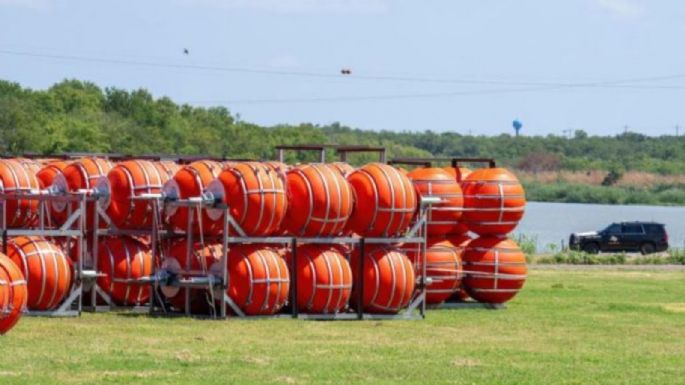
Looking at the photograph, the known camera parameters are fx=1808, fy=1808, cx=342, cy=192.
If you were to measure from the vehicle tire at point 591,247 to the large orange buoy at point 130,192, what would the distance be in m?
41.4

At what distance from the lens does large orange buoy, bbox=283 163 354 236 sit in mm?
28453

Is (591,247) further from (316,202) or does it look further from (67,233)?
(67,233)

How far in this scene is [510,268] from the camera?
1298 inches

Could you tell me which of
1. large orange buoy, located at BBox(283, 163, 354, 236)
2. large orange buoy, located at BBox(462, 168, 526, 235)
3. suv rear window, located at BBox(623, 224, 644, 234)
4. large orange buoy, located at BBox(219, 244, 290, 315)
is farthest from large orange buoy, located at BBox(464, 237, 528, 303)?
suv rear window, located at BBox(623, 224, 644, 234)

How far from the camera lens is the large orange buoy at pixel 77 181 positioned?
98.2 feet

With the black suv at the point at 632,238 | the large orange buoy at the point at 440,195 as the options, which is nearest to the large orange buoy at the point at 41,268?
the large orange buoy at the point at 440,195

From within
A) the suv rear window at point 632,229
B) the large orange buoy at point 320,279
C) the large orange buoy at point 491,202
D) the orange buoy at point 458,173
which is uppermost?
the orange buoy at point 458,173

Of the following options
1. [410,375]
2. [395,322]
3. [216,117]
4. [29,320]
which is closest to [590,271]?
[395,322]

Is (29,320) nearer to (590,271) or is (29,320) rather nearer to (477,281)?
(477,281)

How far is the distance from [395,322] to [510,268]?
4.29 m

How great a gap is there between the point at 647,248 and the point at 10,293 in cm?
5022

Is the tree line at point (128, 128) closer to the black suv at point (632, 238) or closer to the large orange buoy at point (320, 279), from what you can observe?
the black suv at point (632, 238)

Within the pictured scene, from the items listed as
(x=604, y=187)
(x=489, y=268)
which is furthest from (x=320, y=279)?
(x=604, y=187)

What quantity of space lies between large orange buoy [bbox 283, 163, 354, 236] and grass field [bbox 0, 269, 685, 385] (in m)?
1.52
